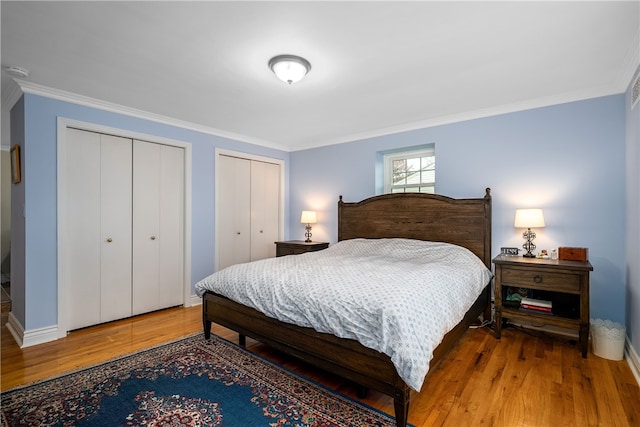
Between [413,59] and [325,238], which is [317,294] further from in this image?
[325,238]

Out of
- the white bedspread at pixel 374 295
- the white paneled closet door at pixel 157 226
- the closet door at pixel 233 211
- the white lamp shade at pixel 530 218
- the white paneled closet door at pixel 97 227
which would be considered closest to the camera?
the white bedspread at pixel 374 295

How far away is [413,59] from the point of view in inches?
89.4

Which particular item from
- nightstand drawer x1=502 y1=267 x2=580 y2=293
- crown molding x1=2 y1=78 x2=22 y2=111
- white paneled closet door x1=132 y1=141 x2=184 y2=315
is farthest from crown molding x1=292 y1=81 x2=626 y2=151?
crown molding x1=2 y1=78 x2=22 y2=111

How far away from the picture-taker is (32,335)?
2758 mm

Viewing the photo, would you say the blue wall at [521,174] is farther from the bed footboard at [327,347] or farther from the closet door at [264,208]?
the closet door at [264,208]

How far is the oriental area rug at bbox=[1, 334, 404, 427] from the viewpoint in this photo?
5.66 ft

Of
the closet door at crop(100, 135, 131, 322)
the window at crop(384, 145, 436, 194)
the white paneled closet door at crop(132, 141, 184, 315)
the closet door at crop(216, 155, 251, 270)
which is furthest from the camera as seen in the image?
the closet door at crop(216, 155, 251, 270)

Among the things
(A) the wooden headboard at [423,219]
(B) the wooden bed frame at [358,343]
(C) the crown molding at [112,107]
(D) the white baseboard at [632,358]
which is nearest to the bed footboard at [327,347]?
(B) the wooden bed frame at [358,343]

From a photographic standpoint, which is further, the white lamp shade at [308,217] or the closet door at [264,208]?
the closet door at [264,208]

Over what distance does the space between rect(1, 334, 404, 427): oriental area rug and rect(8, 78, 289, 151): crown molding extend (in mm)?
2452

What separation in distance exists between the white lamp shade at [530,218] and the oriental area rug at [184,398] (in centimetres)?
218

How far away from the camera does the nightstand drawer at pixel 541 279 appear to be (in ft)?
8.42

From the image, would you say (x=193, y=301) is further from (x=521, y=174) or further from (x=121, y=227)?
(x=521, y=174)

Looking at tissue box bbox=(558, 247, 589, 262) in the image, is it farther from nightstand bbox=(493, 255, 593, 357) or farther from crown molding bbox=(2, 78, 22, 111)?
crown molding bbox=(2, 78, 22, 111)
